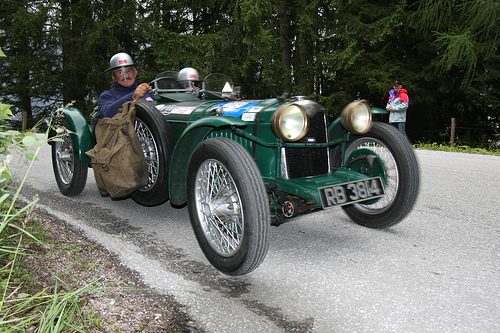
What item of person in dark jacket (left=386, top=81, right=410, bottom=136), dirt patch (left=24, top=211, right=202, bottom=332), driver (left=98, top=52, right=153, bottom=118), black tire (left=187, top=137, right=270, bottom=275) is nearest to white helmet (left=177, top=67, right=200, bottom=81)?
driver (left=98, top=52, right=153, bottom=118)

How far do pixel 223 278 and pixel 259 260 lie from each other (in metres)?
0.33

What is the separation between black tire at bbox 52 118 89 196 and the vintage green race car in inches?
41.9

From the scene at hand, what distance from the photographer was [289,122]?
2.91 meters

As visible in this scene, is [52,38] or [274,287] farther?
[52,38]

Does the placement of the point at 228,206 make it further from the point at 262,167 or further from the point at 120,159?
the point at 120,159

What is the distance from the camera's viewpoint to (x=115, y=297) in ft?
7.57

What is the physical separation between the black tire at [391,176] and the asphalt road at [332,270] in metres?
0.14

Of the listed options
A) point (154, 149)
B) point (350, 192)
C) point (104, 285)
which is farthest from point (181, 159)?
point (350, 192)

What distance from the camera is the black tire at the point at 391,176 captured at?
131 inches

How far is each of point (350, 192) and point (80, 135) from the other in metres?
3.14

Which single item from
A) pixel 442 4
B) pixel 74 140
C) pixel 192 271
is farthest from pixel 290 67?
pixel 192 271

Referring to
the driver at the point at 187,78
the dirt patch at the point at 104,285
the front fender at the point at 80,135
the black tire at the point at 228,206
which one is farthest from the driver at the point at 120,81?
the black tire at the point at 228,206

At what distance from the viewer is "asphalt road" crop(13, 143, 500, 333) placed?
2.24m

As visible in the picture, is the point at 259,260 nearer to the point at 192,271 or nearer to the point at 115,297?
the point at 192,271
